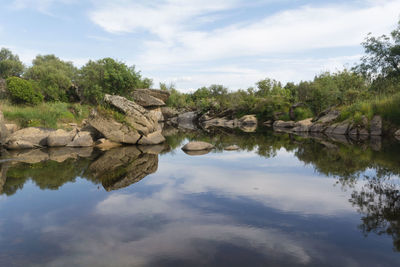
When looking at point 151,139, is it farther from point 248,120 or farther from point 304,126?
point 248,120

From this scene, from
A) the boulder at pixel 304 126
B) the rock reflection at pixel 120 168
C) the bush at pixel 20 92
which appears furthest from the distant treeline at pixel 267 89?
the rock reflection at pixel 120 168

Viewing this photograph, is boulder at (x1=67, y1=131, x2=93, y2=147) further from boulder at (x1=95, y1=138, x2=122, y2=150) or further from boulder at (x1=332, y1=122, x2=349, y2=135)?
boulder at (x1=332, y1=122, x2=349, y2=135)

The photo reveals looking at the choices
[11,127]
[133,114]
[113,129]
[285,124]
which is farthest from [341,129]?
[11,127]

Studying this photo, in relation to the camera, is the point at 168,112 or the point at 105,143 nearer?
the point at 105,143

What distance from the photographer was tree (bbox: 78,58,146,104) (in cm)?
4247

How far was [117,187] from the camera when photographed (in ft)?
27.8

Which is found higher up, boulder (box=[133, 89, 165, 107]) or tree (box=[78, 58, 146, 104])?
tree (box=[78, 58, 146, 104])

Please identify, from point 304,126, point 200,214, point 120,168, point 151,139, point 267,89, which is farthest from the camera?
point 267,89

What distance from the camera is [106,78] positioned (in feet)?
137

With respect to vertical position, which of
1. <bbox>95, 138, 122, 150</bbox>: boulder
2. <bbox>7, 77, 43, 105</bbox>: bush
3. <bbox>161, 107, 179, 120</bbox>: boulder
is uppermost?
<bbox>7, 77, 43, 105</bbox>: bush

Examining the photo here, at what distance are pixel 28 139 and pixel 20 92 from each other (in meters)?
16.1

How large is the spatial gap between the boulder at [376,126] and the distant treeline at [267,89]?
53 cm

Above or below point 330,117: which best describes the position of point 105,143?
below

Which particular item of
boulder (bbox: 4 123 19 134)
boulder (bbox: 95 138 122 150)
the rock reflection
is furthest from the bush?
the rock reflection
